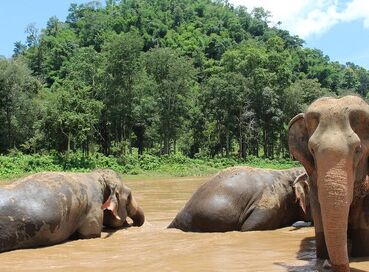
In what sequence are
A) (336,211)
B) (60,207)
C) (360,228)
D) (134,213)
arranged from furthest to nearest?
1. (134,213)
2. (60,207)
3. (360,228)
4. (336,211)

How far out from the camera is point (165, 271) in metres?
5.52

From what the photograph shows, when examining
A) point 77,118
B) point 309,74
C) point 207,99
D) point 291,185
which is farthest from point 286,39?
point 291,185

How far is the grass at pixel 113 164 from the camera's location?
35312mm

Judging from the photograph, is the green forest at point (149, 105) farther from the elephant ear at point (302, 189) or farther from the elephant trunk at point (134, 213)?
the elephant ear at point (302, 189)

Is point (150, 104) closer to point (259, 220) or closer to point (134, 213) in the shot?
point (134, 213)

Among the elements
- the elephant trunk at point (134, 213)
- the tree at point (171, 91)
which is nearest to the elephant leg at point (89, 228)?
the elephant trunk at point (134, 213)

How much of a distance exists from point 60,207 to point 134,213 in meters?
2.16

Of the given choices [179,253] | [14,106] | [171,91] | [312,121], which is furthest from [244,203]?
[171,91]

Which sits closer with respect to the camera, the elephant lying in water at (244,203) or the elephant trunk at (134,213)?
the elephant lying in water at (244,203)

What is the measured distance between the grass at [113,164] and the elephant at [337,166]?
28.7 meters

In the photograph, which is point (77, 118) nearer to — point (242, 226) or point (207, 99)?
point (207, 99)

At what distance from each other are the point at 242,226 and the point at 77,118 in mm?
29517

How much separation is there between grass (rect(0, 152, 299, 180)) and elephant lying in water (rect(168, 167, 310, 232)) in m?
25.7

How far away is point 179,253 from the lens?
6660mm
